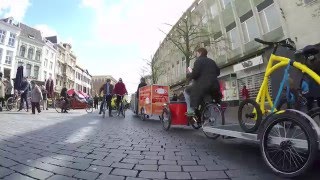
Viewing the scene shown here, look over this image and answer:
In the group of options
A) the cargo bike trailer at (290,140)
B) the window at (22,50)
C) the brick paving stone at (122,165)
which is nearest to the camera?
the cargo bike trailer at (290,140)

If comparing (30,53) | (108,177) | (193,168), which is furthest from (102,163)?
(30,53)

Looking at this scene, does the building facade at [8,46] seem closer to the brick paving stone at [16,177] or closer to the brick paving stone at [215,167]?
the brick paving stone at [16,177]

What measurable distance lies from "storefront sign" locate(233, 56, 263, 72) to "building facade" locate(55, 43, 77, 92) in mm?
49147

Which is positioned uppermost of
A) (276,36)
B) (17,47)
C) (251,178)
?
(17,47)

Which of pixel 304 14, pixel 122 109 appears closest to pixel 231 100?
pixel 304 14

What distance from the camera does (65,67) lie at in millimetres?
68188

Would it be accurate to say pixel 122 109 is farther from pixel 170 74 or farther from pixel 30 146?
pixel 170 74

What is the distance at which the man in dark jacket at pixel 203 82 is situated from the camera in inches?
242

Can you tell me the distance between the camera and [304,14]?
1433 cm

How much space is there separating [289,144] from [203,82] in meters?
3.40

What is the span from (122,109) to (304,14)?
10505 millimetres

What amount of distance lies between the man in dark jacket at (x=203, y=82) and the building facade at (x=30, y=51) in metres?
48.6

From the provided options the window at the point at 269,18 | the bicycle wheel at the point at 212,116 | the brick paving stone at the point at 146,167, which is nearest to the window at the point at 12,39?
the window at the point at 269,18

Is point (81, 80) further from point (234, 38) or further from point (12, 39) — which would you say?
point (234, 38)
